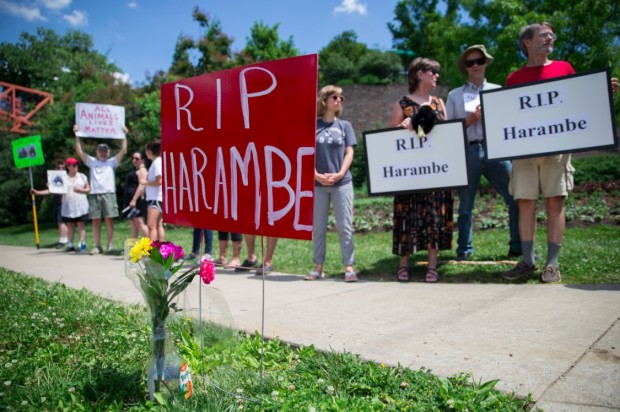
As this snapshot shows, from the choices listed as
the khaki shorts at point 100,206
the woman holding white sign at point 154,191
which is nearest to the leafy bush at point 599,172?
the woman holding white sign at point 154,191

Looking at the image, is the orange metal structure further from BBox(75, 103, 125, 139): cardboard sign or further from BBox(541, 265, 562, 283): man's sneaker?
BBox(541, 265, 562, 283): man's sneaker

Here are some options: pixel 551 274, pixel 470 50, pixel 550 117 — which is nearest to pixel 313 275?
pixel 551 274

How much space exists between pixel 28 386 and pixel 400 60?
184 feet

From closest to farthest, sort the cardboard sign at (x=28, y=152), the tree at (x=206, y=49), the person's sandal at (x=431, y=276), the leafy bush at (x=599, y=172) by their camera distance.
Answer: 1. the person's sandal at (x=431, y=276)
2. the cardboard sign at (x=28, y=152)
3. the leafy bush at (x=599, y=172)
4. the tree at (x=206, y=49)

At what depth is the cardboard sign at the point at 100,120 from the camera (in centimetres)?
981

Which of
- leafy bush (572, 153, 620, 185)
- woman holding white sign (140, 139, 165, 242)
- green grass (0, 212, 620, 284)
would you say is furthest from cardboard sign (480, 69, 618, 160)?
leafy bush (572, 153, 620, 185)

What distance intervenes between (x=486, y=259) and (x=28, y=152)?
33.9 ft

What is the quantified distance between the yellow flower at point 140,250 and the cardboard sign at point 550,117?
330 centimetres

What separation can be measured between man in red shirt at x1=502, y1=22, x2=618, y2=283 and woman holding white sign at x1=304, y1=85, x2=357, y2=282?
1.55 m

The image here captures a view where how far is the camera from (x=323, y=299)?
4.14 meters

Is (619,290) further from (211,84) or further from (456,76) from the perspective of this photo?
(456,76)

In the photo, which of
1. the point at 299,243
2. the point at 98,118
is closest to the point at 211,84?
the point at 299,243

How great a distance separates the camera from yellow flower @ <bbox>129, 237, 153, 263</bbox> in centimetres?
219

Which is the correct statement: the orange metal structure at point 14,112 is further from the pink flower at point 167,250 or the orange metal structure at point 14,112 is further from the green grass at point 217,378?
the pink flower at point 167,250
